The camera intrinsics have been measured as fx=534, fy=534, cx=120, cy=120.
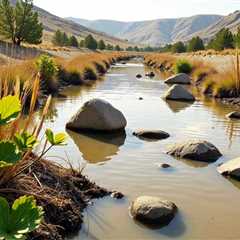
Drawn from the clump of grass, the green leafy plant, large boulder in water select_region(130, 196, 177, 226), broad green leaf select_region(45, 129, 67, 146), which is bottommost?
the clump of grass

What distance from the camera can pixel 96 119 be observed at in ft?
39.5

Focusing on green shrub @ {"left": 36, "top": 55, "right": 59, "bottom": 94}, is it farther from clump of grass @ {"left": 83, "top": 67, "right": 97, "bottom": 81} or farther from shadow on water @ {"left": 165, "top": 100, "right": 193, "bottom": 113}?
clump of grass @ {"left": 83, "top": 67, "right": 97, "bottom": 81}

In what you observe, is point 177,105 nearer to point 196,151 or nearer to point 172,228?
point 196,151

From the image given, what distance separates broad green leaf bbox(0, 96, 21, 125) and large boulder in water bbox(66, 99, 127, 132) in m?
7.81

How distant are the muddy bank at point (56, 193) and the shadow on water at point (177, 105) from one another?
381 inches

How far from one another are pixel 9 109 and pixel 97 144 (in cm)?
700

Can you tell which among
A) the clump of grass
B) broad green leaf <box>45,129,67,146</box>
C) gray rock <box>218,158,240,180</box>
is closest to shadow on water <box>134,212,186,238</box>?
broad green leaf <box>45,129,67,146</box>

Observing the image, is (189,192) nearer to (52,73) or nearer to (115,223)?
(115,223)

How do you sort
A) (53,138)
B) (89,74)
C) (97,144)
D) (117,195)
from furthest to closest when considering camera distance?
(89,74)
(97,144)
(117,195)
(53,138)

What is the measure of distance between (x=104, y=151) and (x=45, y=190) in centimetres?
414

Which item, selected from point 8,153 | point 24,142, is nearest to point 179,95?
point 24,142

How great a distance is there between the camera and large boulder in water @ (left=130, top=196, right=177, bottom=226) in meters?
6.57

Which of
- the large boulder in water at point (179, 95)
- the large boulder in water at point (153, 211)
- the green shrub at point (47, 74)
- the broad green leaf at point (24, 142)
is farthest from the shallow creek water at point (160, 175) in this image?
the green shrub at point (47, 74)

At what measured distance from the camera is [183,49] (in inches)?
3541
